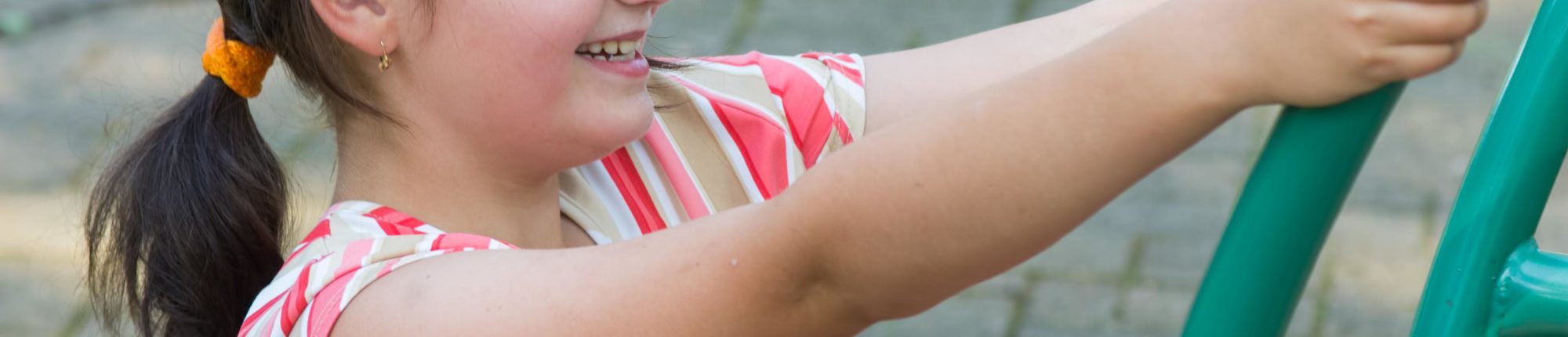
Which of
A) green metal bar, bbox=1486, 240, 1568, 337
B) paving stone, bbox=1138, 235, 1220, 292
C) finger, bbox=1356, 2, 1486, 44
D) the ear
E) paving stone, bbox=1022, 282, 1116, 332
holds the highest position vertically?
paving stone, bbox=1138, 235, 1220, 292

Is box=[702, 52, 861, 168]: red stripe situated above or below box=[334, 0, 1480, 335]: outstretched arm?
above

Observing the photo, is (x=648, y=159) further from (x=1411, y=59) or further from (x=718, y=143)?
(x=1411, y=59)

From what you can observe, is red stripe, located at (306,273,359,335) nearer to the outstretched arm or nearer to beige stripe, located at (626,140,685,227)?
the outstretched arm

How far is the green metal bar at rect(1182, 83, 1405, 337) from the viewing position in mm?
578

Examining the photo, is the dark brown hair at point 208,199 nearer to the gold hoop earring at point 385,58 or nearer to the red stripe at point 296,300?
the gold hoop earring at point 385,58

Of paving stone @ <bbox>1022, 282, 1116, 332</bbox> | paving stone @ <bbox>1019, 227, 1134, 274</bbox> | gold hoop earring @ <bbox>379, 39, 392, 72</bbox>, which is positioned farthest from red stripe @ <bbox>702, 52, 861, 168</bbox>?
paving stone @ <bbox>1019, 227, 1134, 274</bbox>

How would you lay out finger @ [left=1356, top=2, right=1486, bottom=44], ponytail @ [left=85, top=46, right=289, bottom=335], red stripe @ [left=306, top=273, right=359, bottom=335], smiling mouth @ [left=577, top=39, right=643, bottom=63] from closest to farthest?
finger @ [left=1356, top=2, right=1486, bottom=44]
red stripe @ [left=306, top=273, right=359, bottom=335]
smiling mouth @ [left=577, top=39, right=643, bottom=63]
ponytail @ [left=85, top=46, right=289, bottom=335]

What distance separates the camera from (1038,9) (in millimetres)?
3111

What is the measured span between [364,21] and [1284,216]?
63cm

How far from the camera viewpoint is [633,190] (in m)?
1.19

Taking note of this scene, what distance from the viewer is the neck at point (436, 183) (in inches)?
42.4

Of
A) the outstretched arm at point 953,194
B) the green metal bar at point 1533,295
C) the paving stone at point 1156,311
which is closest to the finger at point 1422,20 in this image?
the outstretched arm at point 953,194

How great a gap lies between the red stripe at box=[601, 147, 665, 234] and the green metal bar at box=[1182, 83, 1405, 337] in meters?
0.58

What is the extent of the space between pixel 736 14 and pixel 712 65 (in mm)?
2024
